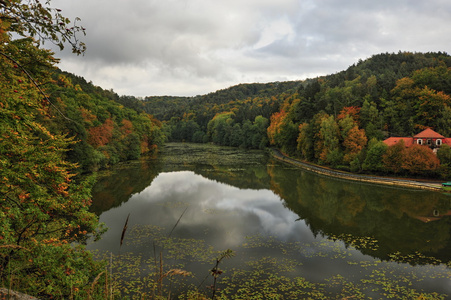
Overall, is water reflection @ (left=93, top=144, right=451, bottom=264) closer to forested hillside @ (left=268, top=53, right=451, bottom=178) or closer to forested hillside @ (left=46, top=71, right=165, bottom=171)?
forested hillside @ (left=46, top=71, right=165, bottom=171)

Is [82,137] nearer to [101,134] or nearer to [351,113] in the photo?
[101,134]

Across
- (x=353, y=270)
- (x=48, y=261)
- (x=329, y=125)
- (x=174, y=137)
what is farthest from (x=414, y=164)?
(x=174, y=137)

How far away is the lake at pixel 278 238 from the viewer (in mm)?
12500

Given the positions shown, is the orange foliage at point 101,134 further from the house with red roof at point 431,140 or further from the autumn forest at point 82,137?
the house with red roof at point 431,140

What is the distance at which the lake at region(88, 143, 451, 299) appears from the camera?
12500mm

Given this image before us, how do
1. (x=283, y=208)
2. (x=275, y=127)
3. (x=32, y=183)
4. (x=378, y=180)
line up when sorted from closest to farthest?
(x=32, y=183), (x=283, y=208), (x=378, y=180), (x=275, y=127)

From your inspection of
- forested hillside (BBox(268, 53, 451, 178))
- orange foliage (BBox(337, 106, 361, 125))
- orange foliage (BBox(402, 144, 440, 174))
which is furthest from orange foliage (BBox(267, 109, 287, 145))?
orange foliage (BBox(402, 144, 440, 174))

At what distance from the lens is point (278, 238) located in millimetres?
18484

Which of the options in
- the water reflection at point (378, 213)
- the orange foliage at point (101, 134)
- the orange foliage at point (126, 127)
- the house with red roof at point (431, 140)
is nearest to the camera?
the water reflection at point (378, 213)

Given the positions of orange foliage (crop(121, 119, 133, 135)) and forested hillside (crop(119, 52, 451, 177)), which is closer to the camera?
forested hillside (crop(119, 52, 451, 177))

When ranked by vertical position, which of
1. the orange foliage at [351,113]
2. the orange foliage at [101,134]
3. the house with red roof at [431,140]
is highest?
the orange foliage at [351,113]

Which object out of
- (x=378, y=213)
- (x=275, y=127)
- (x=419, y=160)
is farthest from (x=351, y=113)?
(x=378, y=213)

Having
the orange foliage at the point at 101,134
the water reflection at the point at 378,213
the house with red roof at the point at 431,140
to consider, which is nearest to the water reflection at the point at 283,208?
the water reflection at the point at 378,213

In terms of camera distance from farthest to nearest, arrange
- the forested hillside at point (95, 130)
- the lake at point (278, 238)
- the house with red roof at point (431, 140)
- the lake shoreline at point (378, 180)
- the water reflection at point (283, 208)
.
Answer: the house with red roof at point (431, 140), the lake shoreline at point (378, 180), the forested hillside at point (95, 130), the water reflection at point (283, 208), the lake at point (278, 238)
